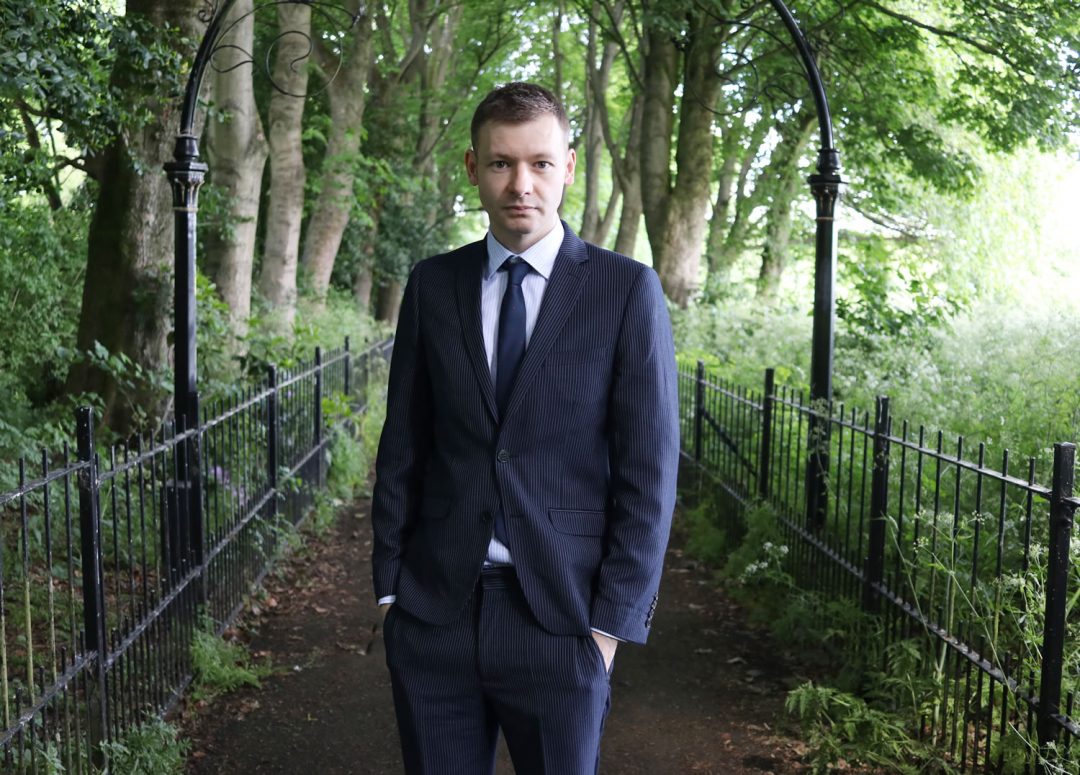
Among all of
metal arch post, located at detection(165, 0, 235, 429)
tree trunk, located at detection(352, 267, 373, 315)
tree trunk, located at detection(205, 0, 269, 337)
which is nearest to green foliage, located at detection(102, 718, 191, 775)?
metal arch post, located at detection(165, 0, 235, 429)

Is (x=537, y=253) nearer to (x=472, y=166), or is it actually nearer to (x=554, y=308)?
(x=554, y=308)

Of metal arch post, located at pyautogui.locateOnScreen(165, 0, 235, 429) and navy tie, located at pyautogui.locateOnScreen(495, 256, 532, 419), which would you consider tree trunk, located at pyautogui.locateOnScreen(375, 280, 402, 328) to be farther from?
navy tie, located at pyautogui.locateOnScreen(495, 256, 532, 419)

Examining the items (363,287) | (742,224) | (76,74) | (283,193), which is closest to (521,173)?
(76,74)

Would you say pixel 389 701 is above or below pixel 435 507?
below

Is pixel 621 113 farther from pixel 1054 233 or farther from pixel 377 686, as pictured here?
pixel 377 686

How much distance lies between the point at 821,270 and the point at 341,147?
1182 centimetres

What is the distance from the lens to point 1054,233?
862 inches

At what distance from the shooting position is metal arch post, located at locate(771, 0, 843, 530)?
6910mm

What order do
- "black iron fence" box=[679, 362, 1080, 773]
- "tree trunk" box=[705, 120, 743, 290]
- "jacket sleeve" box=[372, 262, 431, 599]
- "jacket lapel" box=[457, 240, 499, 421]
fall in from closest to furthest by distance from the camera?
"jacket lapel" box=[457, 240, 499, 421] < "jacket sleeve" box=[372, 262, 431, 599] < "black iron fence" box=[679, 362, 1080, 773] < "tree trunk" box=[705, 120, 743, 290]

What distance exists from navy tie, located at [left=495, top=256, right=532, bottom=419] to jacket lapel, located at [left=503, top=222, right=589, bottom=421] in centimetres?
4

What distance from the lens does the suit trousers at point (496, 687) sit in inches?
103

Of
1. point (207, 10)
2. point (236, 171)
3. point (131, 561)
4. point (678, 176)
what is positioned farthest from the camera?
point (678, 176)

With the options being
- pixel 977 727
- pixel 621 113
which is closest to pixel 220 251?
pixel 977 727

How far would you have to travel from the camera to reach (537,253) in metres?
2.81
